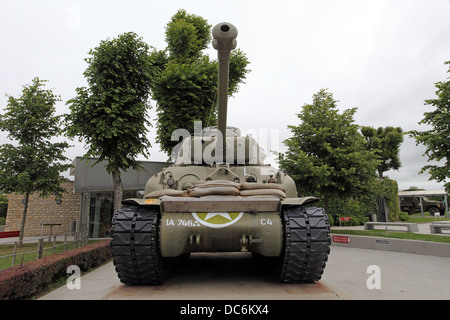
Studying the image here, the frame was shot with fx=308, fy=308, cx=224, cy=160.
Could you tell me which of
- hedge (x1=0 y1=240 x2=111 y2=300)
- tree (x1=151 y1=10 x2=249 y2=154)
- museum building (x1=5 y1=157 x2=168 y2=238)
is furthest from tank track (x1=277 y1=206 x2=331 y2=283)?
tree (x1=151 y1=10 x2=249 y2=154)

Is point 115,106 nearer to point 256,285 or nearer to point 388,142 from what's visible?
point 256,285

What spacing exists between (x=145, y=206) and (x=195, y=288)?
1.41 metres

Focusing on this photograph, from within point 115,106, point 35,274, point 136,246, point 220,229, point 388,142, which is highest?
point 388,142

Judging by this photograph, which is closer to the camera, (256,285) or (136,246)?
(136,246)

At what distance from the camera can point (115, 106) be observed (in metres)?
10.5

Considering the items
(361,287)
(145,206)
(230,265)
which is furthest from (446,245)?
(145,206)

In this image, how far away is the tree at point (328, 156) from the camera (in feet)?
41.0

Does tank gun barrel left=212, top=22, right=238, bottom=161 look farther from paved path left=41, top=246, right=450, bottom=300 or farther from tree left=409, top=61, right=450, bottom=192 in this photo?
tree left=409, top=61, right=450, bottom=192

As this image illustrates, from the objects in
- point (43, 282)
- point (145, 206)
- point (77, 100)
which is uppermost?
point (77, 100)

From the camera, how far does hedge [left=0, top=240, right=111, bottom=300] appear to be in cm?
431

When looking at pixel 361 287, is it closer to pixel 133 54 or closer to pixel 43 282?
pixel 43 282

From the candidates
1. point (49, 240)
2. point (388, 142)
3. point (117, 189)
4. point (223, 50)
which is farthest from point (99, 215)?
point (388, 142)

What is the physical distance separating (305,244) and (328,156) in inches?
367
